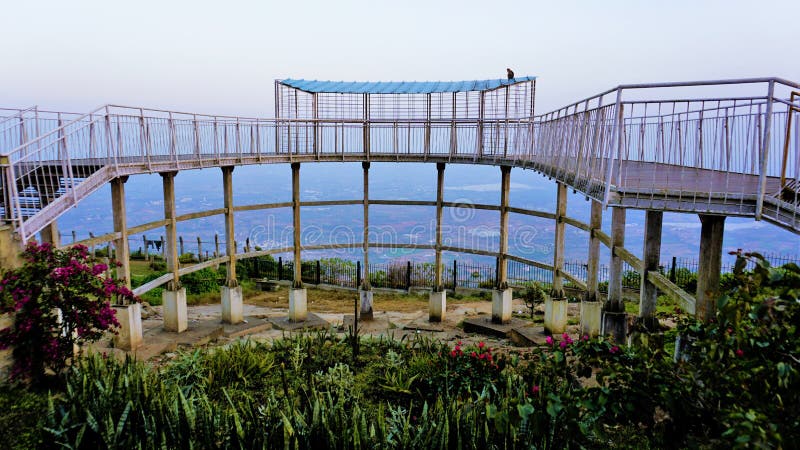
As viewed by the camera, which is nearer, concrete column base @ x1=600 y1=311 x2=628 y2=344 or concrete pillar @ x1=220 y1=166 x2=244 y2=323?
concrete column base @ x1=600 y1=311 x2=628 y2=344

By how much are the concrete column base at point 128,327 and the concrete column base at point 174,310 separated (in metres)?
1.24

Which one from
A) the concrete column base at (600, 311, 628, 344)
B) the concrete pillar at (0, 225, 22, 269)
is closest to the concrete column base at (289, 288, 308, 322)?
the concrete pillar at (0, 225, 22, 269)

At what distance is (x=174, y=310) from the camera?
12836mm

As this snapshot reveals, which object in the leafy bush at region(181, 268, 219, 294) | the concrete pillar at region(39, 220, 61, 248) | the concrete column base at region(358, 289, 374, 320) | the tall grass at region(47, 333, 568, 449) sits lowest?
the leafy bush at region(181, 268, 219, 294)

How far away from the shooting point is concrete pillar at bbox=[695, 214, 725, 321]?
6.13m

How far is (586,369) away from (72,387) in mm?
6417

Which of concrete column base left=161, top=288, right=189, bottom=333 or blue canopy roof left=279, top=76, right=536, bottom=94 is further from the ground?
blue canopy roof left=279, top=76, right=536, bottom=94

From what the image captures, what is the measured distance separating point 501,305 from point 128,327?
841 centimetres

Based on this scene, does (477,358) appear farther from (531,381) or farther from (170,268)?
(170,268)

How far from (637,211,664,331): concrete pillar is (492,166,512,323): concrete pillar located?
649 cm

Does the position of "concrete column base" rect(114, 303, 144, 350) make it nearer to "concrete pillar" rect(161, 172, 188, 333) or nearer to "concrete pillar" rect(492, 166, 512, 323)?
"concrete pillar" rect(161, 172, 188, 333)

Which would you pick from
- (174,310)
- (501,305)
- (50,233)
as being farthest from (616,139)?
(174,310)

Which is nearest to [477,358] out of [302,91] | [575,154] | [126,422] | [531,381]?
[531,381]

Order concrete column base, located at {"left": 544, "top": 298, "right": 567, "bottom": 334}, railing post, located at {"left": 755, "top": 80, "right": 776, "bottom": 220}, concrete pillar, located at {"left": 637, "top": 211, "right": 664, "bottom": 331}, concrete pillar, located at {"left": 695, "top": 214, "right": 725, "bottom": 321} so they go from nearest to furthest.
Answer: railing post, located at {"left": 755, "top": 80, "right": 776, "bottom": 220}
concrete pillar, located at {"left": 695, "top": 214, "right": 725, "bottom": 321}
concrete pillar, located at {"left": 637, "top": 211, "right": 664, "bottom": 331}
concrete column base, located at {"left": 544, "top": 298, "right": 567, "bottom": 334}
